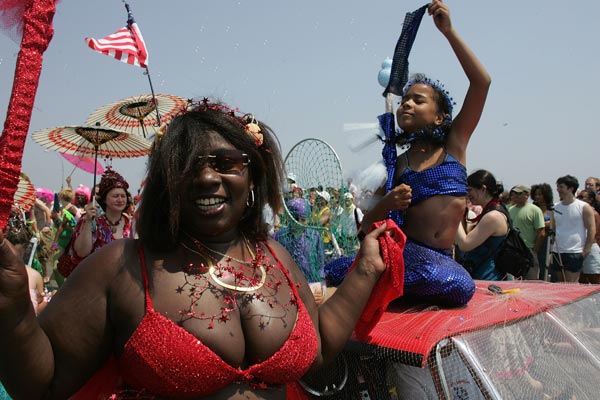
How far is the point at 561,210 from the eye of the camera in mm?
6934

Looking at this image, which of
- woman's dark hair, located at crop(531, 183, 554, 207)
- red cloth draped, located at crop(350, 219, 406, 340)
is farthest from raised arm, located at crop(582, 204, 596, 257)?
red cloth draped, located at crop(350, 219, 406, 340)

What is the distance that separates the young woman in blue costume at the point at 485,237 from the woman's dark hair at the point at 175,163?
105 inches

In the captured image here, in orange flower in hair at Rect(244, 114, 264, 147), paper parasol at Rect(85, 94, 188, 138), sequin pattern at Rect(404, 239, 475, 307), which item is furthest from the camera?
paper parasol at Rect(85, 94, 188, 138)

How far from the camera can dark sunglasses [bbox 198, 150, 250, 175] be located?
174 centimetres

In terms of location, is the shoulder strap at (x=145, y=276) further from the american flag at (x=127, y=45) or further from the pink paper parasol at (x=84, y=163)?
the pink paper parasol at (x=84, y=163)

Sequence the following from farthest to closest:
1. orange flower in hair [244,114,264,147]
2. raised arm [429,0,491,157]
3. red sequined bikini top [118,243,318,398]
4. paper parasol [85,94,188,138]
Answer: paper parasol [85,94,188,138]
raised arm [429,0,491,157]
orange flower in hair [244,114,264,147]
red sequined bikini top [118,243,318,398]

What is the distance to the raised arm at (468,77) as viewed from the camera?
2.57 meters

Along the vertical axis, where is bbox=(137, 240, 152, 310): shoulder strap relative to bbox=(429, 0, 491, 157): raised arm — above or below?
below

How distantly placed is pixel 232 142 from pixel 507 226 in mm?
2975

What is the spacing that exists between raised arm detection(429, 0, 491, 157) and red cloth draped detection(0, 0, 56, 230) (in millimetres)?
1775

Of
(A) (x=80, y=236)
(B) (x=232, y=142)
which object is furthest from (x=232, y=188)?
(A) (x=80, y=236)

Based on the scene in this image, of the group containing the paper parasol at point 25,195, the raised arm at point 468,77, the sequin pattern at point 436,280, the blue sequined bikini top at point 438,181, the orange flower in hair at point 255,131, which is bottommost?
the sequin pattern at point 436,280

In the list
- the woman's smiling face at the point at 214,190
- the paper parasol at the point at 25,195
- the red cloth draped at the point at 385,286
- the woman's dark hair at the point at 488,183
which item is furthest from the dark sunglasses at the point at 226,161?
the woman's dark hair at the point at 488,183

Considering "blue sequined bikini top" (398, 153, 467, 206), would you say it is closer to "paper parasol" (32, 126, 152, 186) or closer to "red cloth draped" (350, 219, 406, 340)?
"red cloth draped" (350, 219, 406, 340)
